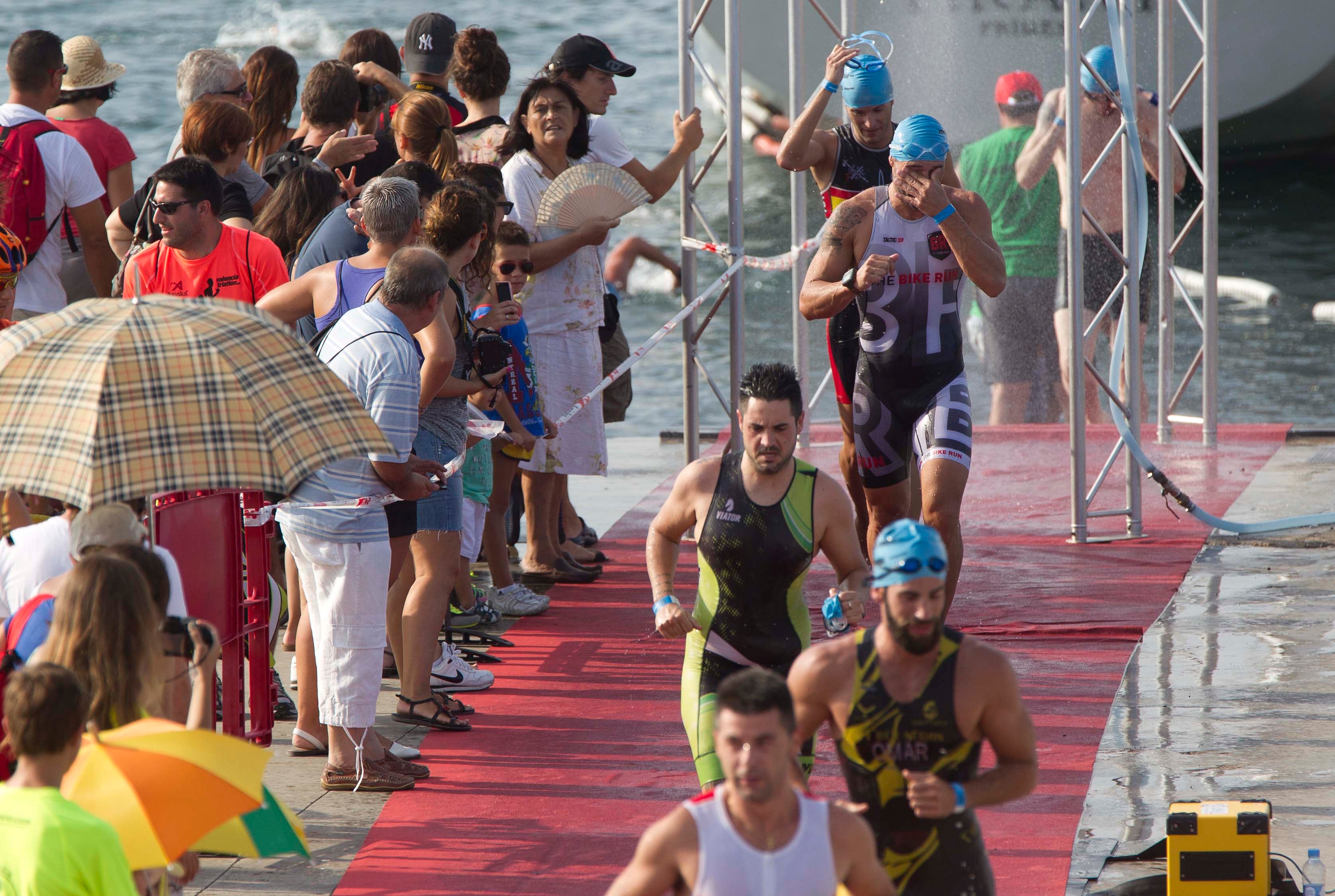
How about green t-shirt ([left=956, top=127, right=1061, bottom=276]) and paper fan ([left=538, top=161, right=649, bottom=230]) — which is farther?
green t-shirt ([left=956, top=127, right=1061, bottom=276])

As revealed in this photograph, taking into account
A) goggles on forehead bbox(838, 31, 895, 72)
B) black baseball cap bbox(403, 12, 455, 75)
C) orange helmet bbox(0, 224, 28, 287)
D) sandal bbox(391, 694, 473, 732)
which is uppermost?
black baseball cap bbox(403, 12, 455, 75)

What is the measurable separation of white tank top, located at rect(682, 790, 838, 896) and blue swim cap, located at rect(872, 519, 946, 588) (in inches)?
23.8

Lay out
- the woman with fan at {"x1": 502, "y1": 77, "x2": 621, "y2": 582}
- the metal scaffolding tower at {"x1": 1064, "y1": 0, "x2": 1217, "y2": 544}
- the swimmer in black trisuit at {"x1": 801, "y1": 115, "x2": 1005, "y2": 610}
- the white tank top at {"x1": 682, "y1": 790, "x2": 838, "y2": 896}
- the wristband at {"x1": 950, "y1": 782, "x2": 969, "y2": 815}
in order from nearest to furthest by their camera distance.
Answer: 1. the white tank top at {"x1": 682, "y1": 790, "x2": 838, "y2": 896}
2. the wristband at {"x1": 950, "y1": 782, "x2": 969, "y2": 815}
3. the swimmer in black trisuit at {"x1": 801, "y1": 115, "x2": 1005, "y2": 610}
4. the woman with fan at {"x1": 502, "y1": 77, "x2": 621, "y2": 582}
5. the metal scaffolding tower at {"x1": 1064, "y1": 0, "x2": 1217, "y2": 544}

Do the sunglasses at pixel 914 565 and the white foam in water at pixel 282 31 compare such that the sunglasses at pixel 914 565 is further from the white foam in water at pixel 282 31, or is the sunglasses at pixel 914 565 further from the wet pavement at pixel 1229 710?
the white foam in water at pixel 282 31

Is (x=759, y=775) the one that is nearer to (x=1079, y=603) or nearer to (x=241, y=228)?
(x=241, y=228)

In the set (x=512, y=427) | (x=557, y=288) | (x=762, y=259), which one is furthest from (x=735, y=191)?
(x=512, y=427)

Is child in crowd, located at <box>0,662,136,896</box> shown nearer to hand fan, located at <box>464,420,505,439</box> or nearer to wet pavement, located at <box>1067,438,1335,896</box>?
wet pavement, located at <box>1067,438,1335,896</box>

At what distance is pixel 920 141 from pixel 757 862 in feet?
12.6

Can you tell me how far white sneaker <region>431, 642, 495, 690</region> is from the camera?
21.8 feet

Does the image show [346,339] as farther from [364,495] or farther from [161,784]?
[161,784]

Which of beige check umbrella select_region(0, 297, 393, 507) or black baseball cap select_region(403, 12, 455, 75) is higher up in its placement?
black baseball cap select_region(403, 12, 455, 75)

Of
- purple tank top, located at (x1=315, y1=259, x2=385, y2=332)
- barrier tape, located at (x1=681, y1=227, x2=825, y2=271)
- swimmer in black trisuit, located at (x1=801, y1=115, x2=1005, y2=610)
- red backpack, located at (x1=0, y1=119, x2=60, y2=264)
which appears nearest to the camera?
purple tank top, located at (x1=315, y1=259, x2=385, y2=332)

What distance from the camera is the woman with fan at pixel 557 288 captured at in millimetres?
7840

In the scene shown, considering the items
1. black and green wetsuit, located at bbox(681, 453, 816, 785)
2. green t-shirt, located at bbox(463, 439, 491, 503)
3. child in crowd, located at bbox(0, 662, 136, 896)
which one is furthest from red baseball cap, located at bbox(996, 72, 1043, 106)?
child in crowd, located at bbox(0, 662, 136, 896)
